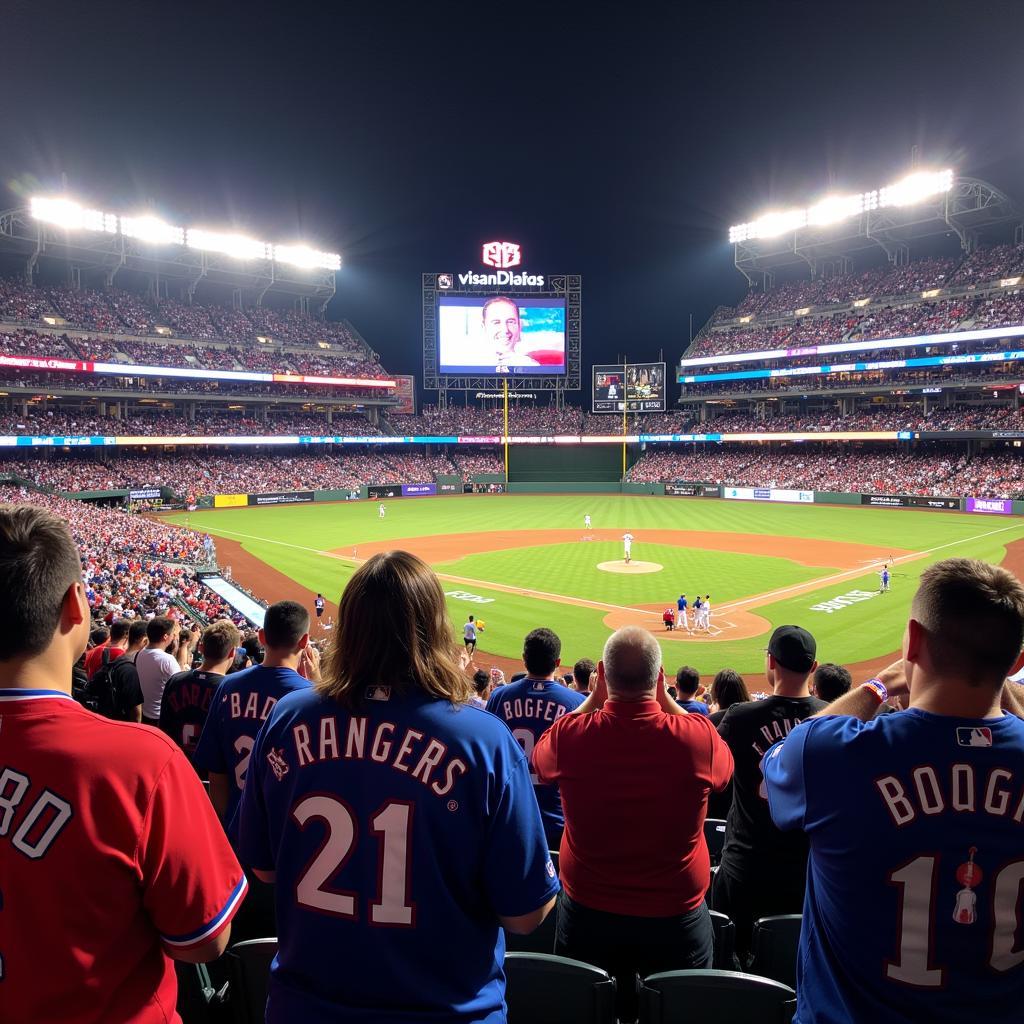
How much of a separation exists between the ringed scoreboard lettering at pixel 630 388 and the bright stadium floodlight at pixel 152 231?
45940mm

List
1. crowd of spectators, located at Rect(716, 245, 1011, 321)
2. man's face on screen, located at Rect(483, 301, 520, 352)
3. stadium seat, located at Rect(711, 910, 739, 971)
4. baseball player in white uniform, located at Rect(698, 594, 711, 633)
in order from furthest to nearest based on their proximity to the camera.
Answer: man's face on screen, located at Rect(483, 301, 520, 352), crowd of spectators, located at Rect(716, 245, 1011, 321), baseball player in white uniform, located at Rect(698, 594, 711, 633), stadium seat, located at Rect(711, 910, 739, 971)

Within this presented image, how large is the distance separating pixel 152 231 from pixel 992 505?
76.3 metres

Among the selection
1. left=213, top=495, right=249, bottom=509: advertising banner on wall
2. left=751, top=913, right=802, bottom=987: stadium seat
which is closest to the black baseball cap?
left=751, top=913, right=802, bottom=987: stadium seat

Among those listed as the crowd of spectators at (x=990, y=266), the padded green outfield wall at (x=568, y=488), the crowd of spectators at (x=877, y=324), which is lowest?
the padded green outfield wall at (x=568, y=488)

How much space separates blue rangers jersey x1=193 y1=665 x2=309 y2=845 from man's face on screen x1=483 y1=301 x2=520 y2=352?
259 ft

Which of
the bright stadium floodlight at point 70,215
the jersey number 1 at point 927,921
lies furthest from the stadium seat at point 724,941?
the bright stadium floodlight at point 70,215

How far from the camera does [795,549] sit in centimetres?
3612

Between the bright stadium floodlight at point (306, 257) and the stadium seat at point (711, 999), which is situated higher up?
the bright stadium floodlight at point (306, 257)

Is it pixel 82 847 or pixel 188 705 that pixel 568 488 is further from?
pixel 82 847

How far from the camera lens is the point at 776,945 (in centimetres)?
361

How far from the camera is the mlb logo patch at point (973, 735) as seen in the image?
2.40 metres

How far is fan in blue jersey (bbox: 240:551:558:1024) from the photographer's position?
2.31 meters

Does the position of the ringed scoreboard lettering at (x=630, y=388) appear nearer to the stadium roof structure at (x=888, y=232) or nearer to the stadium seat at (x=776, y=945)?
the stadium roof structure at (x=888, y=232)

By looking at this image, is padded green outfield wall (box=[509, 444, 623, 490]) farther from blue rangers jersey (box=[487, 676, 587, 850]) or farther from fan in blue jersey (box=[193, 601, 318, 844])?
fan in blue jersey (box=[193, 601, 318, 844])
